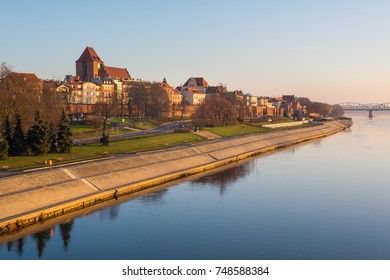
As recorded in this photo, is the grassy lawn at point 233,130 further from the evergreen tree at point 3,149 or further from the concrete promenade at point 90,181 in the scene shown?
the evergreen tree at point 3,149

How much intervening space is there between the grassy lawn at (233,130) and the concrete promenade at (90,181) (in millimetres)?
27407

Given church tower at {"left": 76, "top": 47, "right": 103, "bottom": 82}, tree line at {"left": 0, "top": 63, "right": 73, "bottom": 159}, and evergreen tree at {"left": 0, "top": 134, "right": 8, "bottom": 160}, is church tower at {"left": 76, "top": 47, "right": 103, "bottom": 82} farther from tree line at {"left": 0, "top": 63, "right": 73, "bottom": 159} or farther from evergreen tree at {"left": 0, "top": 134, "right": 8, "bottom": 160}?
evergreen tree at {"left": 0, "top": 134, "right": 8, "bottom": 160}

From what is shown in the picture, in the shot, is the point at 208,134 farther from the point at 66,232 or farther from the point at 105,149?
the point at 66,232

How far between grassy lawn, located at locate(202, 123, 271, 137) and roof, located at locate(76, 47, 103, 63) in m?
72.0

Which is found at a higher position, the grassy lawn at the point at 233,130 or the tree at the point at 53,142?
the tree at the point at 53,142

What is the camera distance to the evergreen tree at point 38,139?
55.0 m

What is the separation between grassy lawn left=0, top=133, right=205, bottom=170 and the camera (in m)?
51.1

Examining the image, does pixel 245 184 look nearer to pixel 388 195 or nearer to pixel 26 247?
pixel 388 195

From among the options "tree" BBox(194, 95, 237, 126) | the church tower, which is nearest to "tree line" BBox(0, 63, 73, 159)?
"tree" BBox(194, 95, 237, 126)

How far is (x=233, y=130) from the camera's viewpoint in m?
118

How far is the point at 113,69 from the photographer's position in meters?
182

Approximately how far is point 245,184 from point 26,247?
30.5 meters

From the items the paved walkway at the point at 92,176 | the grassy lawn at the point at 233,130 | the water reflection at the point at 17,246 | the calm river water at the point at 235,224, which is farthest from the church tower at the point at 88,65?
the water reflection at the point at 17,246
